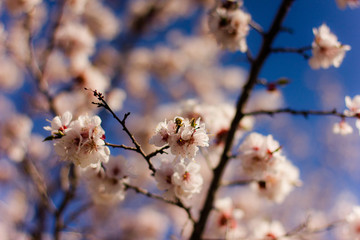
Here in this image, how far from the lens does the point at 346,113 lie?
5.13ft

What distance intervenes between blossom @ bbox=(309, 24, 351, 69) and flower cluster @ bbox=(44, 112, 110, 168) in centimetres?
150

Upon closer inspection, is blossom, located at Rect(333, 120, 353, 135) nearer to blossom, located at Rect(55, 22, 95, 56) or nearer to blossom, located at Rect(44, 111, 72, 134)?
blossom, located at Rect(44, 111, 72, 134)

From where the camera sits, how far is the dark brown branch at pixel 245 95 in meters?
1.74

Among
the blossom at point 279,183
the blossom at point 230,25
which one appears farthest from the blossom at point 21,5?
the blossom at point 279,183

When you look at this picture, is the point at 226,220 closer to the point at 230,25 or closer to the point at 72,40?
the point at 230,25

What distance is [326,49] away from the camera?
1.73 meters

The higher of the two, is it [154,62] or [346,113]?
[154,62]

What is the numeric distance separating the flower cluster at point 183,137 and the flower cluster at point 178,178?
11 centimetres

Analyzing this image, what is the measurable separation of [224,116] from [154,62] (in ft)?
16.2

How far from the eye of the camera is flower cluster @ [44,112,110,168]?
1.09 meters

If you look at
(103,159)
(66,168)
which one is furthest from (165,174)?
(66,168)

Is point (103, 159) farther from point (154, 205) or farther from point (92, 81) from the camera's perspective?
point (154, 205)

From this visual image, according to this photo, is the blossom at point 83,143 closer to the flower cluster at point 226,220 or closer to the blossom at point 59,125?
the blossom at point 59,125

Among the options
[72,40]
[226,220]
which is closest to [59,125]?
[226,220]
